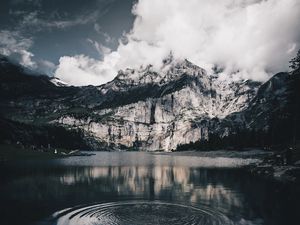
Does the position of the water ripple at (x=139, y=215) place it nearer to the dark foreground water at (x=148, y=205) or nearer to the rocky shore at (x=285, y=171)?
the dark foreground water at (x=148, y=205)

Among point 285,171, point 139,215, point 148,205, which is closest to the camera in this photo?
point 139,215

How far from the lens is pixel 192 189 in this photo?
5803 cm

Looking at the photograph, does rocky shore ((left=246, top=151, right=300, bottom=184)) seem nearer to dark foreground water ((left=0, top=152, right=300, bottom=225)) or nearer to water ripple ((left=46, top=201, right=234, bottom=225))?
dark foreground water ((left=0, top=152, right=300, bottom=225))

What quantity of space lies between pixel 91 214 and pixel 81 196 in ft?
44.5

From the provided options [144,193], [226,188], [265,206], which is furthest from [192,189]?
[265,206]

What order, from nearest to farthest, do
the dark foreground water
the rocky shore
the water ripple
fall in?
1. the water ripple
2. the dark foreground water
3. the rocky shore

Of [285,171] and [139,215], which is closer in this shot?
[139,215]

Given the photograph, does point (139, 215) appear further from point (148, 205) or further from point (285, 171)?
point (285, 171)

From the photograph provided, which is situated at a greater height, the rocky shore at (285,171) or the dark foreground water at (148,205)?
the rocky shore at (285,171)

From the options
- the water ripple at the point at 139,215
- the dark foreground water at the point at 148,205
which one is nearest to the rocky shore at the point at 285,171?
the dark foreground water at the point at 148,205

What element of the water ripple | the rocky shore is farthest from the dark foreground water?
the rocky shore

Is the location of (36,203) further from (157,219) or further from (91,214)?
(157,219)

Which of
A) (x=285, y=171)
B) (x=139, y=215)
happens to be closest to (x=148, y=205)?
(x=139, y=215)

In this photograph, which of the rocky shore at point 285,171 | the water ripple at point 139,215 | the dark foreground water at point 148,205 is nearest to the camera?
the water ripple at point 139,215
